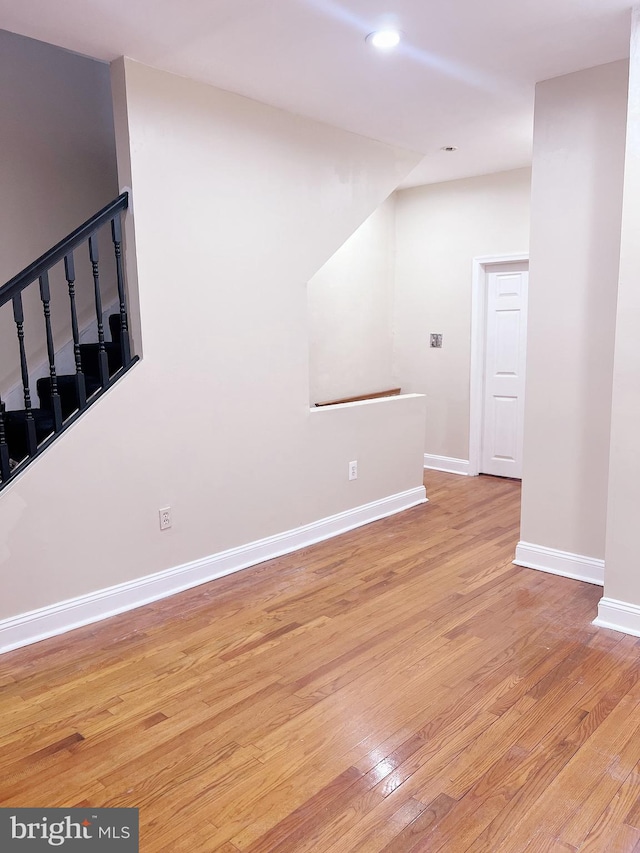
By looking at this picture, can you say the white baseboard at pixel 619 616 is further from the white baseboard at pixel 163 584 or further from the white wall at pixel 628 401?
the white baseboard at pixel 163 584

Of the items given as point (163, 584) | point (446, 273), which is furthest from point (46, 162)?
point (446, 273)

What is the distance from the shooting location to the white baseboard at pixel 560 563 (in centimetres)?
315

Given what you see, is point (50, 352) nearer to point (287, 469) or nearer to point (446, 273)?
point (287, 469)

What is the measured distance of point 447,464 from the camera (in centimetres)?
559

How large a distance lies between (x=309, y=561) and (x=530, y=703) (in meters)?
1.58

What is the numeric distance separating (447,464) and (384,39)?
368 cm

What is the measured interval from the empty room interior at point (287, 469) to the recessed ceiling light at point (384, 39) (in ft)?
0.05

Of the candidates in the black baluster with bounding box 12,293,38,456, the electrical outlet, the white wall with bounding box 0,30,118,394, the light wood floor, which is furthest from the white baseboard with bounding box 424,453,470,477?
the black baluster with bounding box 12,293,38,456

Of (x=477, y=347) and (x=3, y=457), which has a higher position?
(x=477, y=347)

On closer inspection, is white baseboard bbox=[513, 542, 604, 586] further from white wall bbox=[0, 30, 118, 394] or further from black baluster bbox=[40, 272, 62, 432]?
white wall bbox=[0, 30, 118, 394]
